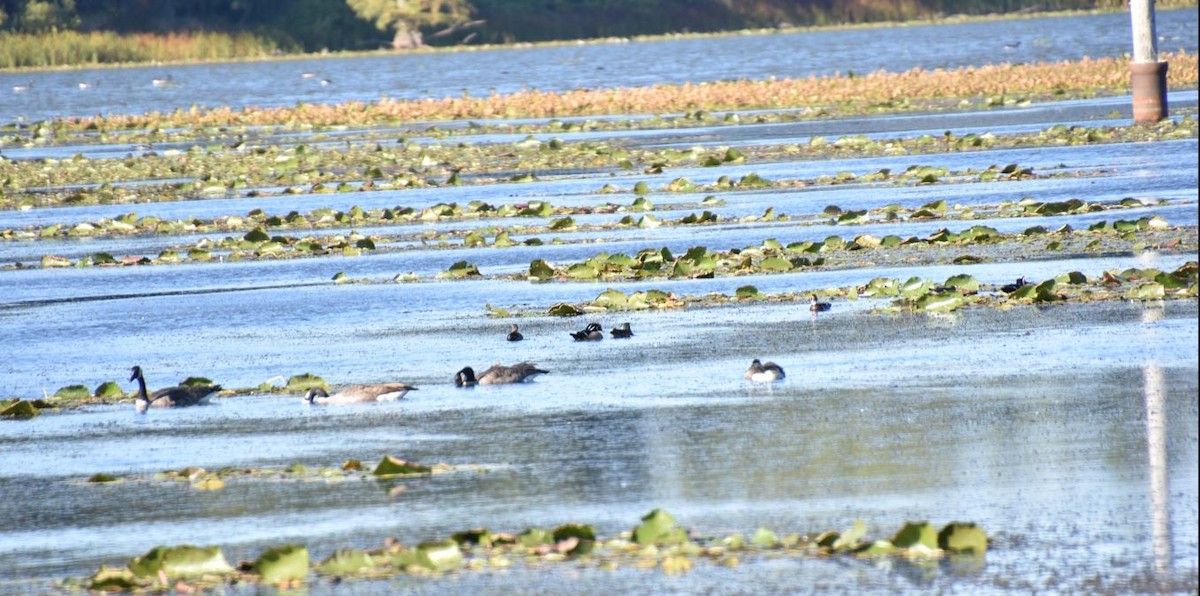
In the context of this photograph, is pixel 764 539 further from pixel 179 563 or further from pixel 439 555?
pixel 179 563

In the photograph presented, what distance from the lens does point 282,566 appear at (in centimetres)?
841

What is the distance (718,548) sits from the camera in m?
8.48

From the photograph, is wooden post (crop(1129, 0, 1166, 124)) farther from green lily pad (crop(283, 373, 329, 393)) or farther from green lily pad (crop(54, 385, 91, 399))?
green lily pad (crop(54, 385, 91, 399))

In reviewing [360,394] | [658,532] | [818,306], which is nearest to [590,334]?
[818,306]

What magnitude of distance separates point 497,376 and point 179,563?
494cm

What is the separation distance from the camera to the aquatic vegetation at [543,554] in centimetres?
823

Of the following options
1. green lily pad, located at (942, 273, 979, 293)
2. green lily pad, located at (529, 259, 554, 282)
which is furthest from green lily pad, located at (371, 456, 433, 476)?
green lily pad, located at (529, 259, 554, 282)

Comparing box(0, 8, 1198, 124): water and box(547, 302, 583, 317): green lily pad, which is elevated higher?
box(547, 302, 583, 317): green lily pad

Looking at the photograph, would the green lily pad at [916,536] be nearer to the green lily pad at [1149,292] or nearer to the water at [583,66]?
the green lily pad at [1149,292]

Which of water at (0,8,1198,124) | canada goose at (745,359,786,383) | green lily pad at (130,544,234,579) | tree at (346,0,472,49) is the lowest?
water at (0,8,1198,124)

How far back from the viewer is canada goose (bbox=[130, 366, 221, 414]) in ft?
43.7

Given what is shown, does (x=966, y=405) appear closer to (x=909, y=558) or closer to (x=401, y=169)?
(x=909, y=558)

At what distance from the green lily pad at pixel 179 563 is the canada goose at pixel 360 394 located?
14.6 feet

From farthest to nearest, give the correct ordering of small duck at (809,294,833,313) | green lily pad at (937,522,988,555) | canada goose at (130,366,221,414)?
small duck at (809,294,833,313), canada goose at (130,366,221,414), green lily pad at (937,522,988,555)
